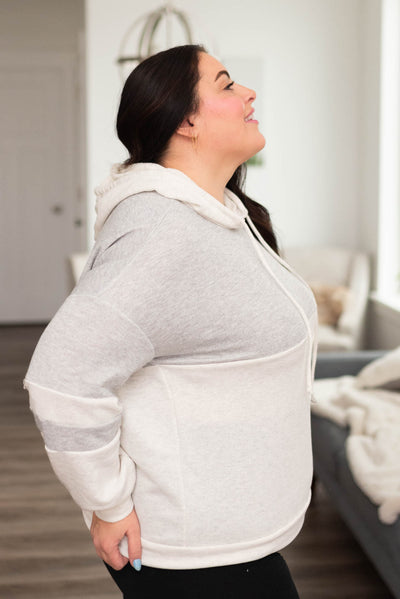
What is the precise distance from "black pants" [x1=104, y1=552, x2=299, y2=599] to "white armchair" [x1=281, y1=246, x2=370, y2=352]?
135 inches

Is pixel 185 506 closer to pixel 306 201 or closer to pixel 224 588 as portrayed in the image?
pixel 224 588

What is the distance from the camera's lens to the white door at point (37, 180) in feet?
23.7

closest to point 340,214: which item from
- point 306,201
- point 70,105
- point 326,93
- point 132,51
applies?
point 306,201

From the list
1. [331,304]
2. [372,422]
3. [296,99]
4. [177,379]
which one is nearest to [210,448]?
[177,379]

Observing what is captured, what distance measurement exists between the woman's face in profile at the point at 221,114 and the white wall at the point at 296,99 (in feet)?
14.3

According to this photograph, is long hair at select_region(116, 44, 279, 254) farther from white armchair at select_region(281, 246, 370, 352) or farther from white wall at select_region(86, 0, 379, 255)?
white wall at select_region(86, 0, 379, 255)

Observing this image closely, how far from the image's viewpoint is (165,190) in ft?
Answer: 3.43

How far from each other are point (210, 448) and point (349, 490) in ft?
4.88

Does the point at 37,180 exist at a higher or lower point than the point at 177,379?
lower

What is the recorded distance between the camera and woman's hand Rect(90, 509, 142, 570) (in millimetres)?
1080

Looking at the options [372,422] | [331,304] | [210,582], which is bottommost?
[331,304]

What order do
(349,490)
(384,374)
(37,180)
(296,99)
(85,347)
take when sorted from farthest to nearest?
1. (37,180)
2. (296,99)
3. (384,374)
4. (349,490)
5. (85,347)

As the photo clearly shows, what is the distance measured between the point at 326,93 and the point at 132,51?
139 centimetres

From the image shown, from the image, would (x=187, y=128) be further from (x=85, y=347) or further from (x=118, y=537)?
(x=118, y=537)
